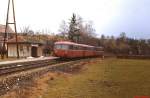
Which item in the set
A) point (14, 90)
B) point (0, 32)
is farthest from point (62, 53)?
point (0, 32)

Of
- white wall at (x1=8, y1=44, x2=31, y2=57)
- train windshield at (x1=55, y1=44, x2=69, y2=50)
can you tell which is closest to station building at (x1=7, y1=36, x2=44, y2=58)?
white wall at (x1=8, y1=44, x2=31, y2=57)

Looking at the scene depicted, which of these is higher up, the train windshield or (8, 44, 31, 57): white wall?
the train windshield

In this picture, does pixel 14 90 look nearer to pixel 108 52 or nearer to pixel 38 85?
pixel 38 85

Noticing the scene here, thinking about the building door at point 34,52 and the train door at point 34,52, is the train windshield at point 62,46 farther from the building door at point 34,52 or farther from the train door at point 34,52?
the building door at point 34,52

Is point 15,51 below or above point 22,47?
below

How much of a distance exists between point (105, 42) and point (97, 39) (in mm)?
2856

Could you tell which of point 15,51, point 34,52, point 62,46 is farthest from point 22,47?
point 62,46

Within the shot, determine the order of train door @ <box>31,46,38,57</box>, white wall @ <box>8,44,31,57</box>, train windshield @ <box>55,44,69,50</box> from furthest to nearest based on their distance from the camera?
train door @ <box>31,46,38,57</box>, white wall @ <box>8,44,31,57</box>, train windshield @ <box>55,44,69,50</box>

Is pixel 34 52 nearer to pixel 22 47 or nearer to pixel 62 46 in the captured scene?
pixel 22 47

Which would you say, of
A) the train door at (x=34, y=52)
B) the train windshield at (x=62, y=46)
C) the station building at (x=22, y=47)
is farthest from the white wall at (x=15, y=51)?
the train windshield at (x=62, y=46)

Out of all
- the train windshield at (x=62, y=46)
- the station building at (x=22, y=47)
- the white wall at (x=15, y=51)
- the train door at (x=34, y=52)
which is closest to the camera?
the train windshield at (x=62, y=46)

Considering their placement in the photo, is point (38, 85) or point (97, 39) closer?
point (38, 85)

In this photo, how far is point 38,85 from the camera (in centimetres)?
2053

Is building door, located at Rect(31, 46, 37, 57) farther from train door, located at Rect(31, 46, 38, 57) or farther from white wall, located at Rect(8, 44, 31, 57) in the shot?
white wall, located at Rect(8, 44, 31, 57)
